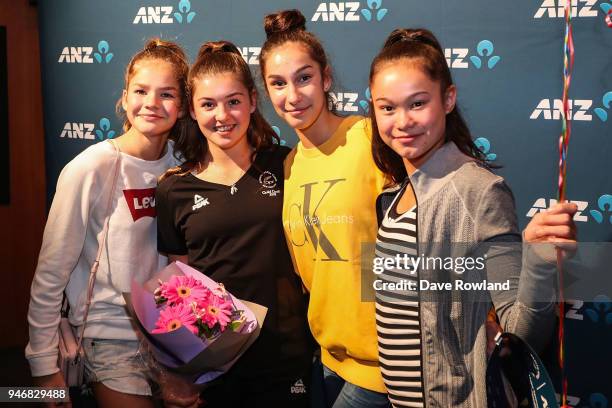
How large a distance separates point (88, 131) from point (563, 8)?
2.52 meters

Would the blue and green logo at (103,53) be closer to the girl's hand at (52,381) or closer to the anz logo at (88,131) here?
the anz logo at (88,131)

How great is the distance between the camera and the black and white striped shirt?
1.84 metres

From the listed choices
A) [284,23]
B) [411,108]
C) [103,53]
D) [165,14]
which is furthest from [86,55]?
[411,108]

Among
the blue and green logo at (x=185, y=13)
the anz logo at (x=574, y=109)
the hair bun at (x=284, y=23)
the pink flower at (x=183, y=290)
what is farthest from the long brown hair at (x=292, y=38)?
the blue and green logo at (x=185, y=13)

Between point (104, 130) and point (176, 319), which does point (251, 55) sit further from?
point (176, 319)

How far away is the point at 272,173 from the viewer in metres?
2.36

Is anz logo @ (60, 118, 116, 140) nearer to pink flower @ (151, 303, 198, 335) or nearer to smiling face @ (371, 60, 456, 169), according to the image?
pink flower @ (151, 303, 198, 335)

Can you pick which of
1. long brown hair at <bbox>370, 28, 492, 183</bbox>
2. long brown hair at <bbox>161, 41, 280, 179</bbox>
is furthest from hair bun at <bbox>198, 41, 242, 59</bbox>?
long brown hair at <bbox>370, 28, 492, 183</bbox>

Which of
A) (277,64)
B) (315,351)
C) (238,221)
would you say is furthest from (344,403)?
(277,64)

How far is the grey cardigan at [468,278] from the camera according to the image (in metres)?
1.63

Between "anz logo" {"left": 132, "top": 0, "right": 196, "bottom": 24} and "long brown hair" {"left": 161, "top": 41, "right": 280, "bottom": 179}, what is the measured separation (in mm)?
1042

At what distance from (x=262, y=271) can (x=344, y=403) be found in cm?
51

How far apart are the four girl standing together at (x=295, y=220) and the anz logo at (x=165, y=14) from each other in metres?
0.92

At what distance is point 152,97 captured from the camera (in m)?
2.43
